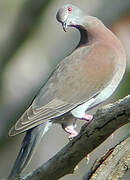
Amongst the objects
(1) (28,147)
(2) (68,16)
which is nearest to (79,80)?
(2) (68,16)

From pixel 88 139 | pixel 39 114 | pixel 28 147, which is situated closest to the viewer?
pixel 88 139

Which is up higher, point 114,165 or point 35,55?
point 114,165

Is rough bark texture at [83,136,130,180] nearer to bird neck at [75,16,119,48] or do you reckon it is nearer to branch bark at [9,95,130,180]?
branch bark at [9,95,130,180]

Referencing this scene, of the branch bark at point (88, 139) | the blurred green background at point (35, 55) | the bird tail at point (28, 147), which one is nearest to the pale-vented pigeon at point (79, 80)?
the bird tail at point (28, 147)

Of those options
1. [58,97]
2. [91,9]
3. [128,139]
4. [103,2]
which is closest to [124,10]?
[103,2]

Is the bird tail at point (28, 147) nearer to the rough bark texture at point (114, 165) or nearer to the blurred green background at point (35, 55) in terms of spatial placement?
the rough bark texture at point (114, 165)

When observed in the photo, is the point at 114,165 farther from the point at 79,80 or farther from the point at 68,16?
the point at 68,16

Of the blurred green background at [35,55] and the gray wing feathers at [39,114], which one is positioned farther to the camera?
the blurred green background at [35,55]
